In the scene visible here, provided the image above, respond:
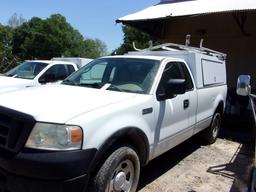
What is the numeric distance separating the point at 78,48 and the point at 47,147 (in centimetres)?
7255

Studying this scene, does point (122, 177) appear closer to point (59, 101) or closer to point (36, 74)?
point (59, 101)

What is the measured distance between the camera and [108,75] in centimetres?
517

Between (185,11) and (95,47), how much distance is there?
90.5 m

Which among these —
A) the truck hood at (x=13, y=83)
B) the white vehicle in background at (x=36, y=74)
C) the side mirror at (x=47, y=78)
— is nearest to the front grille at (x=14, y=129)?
the truck hood at (x=13, y=83)

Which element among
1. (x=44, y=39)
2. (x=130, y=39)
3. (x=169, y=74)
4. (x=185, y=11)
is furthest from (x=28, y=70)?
(x=44, y=39)

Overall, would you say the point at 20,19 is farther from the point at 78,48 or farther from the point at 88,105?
the point at 88,105

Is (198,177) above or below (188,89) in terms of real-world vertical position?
below

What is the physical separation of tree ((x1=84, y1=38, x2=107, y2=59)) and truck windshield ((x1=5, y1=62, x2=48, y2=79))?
3167 inches

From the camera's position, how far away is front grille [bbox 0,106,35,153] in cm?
335

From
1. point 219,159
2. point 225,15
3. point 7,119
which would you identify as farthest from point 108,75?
point 225,15

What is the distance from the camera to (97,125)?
3580 millimetres

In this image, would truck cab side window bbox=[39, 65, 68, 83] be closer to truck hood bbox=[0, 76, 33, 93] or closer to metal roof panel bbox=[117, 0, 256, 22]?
truck hood bbox=[0, 76, 33, 93]

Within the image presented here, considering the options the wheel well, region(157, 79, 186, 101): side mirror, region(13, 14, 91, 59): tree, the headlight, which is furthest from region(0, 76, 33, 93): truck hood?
region(13, 14, 91, 59): tree

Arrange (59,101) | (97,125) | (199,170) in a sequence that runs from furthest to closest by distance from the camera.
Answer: (199,170)
(59,101)
(97,125)
